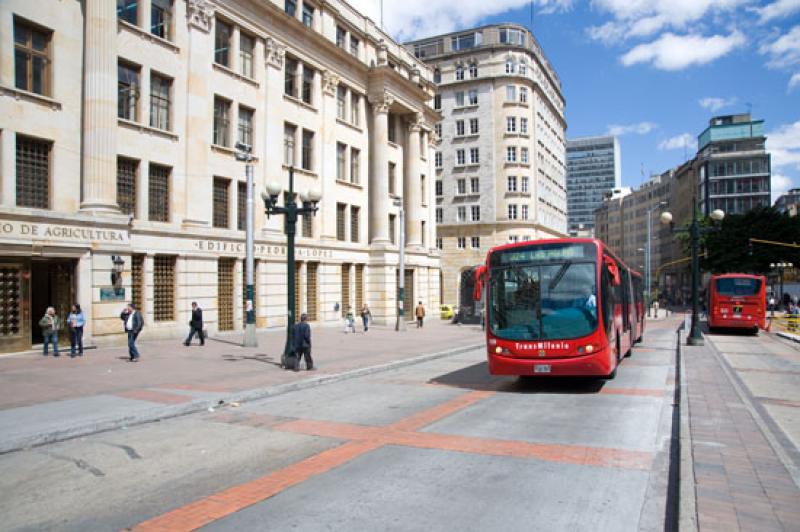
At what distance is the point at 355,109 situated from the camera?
41125 mm

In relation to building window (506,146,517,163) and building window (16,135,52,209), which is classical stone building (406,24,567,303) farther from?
building window (16,135,52,209)

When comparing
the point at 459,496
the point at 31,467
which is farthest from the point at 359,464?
the point at 31,467

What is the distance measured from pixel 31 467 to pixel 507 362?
8533 mm

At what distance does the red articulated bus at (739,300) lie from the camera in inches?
1294

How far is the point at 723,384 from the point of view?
1325 cm

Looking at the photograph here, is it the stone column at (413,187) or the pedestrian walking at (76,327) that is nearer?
the pedestrian walking at (76,327)

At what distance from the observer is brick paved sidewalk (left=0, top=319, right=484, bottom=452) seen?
1034cm

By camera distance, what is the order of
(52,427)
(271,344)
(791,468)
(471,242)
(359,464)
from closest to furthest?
1. (791,468)
2. (359,464)
3. (52,427)
4. (271,344)
5. (471,242)

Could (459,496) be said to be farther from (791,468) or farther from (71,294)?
(71,294)

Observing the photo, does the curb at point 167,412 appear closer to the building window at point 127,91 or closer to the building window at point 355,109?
the building window at point 127,91

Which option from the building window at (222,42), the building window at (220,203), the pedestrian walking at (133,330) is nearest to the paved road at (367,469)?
the pedestrian walking at (133,330)

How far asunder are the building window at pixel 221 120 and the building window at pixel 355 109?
11820mm

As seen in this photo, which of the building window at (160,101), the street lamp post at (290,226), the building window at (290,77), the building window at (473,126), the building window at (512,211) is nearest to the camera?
the street lamp post at (290,226)

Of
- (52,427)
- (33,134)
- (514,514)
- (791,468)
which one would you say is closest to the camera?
(514,514)
